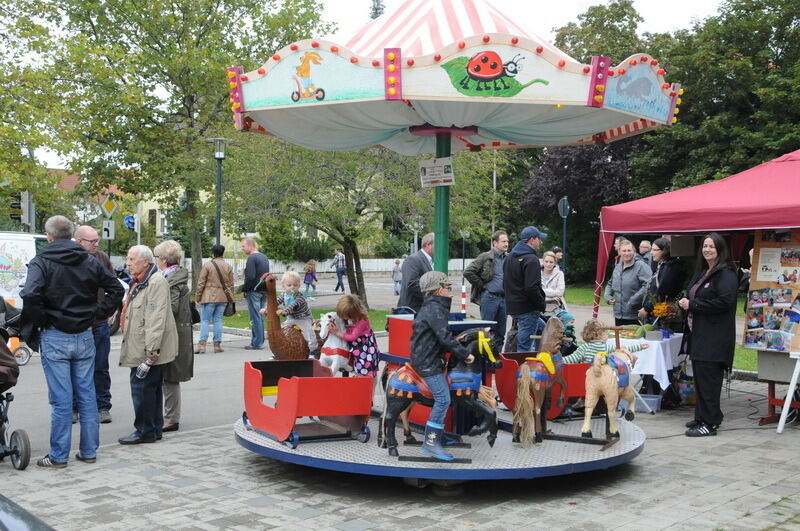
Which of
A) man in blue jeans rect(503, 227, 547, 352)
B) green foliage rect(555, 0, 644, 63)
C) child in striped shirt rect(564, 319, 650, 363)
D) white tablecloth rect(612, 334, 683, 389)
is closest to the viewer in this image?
child in striped shirt rect(564, 319, 650, 363)

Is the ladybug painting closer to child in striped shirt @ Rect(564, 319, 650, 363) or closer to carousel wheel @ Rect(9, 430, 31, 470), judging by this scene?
child in striped shirt @ Rect(564, 319, 650, 363)

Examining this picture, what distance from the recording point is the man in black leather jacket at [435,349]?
629cm

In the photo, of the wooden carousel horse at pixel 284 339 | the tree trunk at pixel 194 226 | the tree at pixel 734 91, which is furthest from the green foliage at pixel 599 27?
the wooden carousel horse at pixel 284 339

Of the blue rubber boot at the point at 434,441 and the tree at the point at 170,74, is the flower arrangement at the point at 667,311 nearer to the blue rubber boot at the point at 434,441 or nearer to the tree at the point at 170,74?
the blue rubber boot at the point at 434,441

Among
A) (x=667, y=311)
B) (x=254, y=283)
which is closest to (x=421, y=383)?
(x=667, y=311)

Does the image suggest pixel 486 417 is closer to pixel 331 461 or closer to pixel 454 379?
pixel 454 379

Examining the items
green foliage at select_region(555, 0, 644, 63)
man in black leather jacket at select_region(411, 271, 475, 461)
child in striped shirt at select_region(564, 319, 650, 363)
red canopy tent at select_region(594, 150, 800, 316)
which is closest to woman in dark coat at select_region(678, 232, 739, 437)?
red canopy tent at select_region(594, 150, 800, 316)

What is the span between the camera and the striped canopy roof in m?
7.76

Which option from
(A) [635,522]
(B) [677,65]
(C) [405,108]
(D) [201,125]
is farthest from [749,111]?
(A) [635,522]

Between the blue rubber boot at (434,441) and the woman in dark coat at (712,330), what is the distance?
11.3ft

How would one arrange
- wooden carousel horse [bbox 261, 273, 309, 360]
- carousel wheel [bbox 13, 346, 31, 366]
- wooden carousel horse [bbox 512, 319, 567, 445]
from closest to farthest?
wooden carousel horse [bbox 512, 319, 567, 445] → wooden carousel horse [bbox 261, 273, 309, 360] → carousel wheel [bbox 13, 346, 31, 366]

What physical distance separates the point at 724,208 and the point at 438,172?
127 inches

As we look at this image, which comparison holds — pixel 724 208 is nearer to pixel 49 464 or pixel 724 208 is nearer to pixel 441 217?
pixel 441 217

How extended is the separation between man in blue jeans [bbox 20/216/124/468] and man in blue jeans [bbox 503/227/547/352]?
4.80 meters
